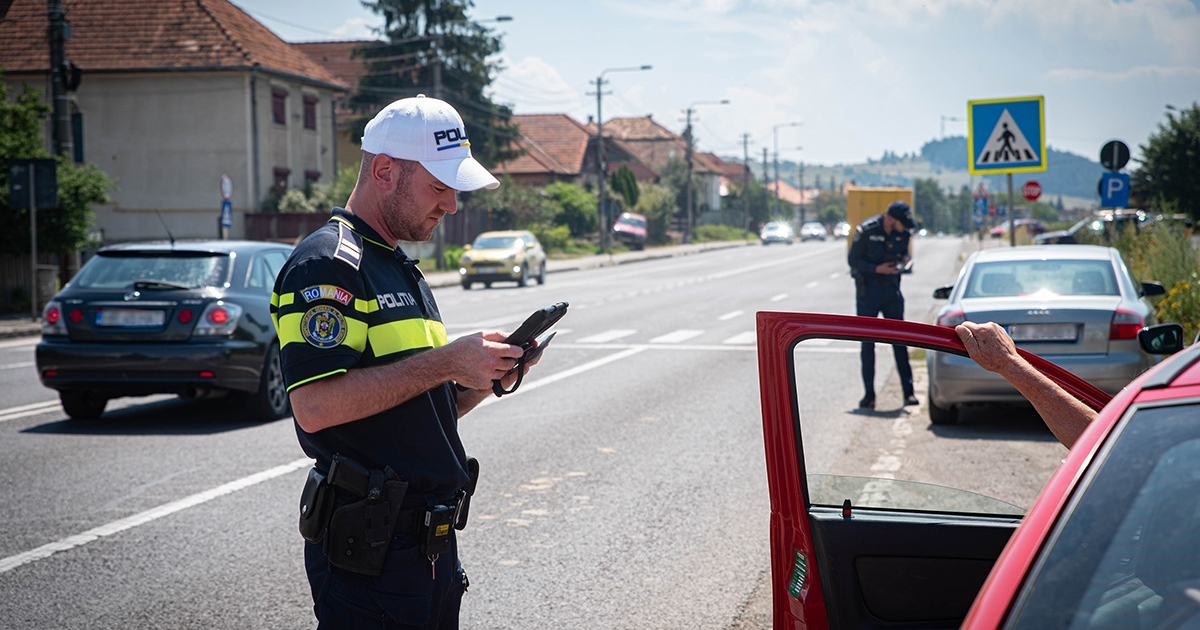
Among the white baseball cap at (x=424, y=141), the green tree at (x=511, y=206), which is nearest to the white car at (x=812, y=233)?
the green tree at (x=511, y=206)

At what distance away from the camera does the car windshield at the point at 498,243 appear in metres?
34.4

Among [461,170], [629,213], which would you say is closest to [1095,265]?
[461,170]

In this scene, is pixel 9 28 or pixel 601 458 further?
pixel 9 28

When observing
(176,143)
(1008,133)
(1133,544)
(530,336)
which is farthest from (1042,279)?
(176,143)

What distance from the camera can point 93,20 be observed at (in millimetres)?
43406

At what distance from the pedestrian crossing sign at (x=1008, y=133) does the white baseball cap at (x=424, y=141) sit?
1445 centimetres

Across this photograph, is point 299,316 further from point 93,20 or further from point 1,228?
point 93,20

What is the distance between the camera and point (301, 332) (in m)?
2.79

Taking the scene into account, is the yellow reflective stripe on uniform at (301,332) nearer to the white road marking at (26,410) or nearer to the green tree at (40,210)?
the white road marking at (26,410)

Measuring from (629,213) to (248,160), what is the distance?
118 ft

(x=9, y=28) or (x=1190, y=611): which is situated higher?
(x=9, y=28)

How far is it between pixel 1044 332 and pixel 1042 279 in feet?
2.99

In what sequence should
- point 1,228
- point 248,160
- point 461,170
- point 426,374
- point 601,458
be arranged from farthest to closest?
point 248,160 → point 1,228 → point 601,458 → point 461,170 → point 426,374

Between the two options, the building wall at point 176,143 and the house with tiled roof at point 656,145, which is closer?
the building wall at point 176,143
